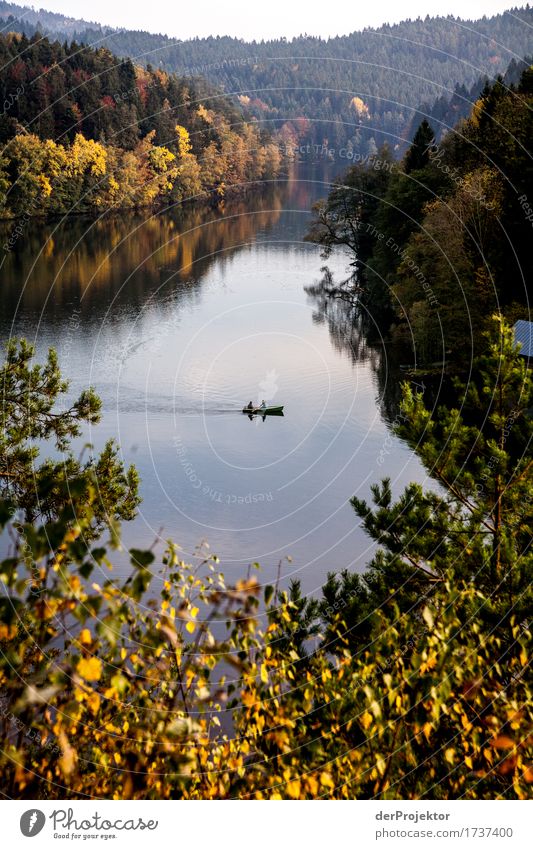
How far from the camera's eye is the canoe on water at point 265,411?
47750mm

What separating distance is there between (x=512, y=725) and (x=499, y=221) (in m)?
46.2

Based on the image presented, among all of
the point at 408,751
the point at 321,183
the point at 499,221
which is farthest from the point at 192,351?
the point at 321,183

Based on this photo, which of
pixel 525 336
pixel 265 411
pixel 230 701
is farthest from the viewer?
pixel 265 411

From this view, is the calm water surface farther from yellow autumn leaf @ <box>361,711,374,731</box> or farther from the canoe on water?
yellow autumn leaf @ <box>361,711,374,731</box>

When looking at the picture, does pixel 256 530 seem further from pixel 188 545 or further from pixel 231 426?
pixel 231 426

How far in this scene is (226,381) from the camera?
5394cm

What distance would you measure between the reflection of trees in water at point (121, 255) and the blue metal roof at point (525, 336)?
30321mm

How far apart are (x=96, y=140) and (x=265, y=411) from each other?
76.6 m

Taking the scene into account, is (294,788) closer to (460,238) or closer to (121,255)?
(460,238)

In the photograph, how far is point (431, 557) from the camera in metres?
19.1

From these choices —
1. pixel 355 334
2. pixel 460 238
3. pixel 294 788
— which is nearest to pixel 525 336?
pixel 460 238

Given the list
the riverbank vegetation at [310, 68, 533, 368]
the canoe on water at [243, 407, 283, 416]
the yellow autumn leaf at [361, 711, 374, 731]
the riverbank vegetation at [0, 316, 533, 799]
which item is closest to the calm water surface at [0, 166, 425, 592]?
the canoe on water at [243, 407, 283, 416]

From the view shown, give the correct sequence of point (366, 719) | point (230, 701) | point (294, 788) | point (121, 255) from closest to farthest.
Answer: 1. point (294, 788)
2. point (366, 719)
3. point (230, 701)
4. point (121, 255)

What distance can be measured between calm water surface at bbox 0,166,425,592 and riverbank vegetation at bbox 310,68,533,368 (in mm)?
3782
